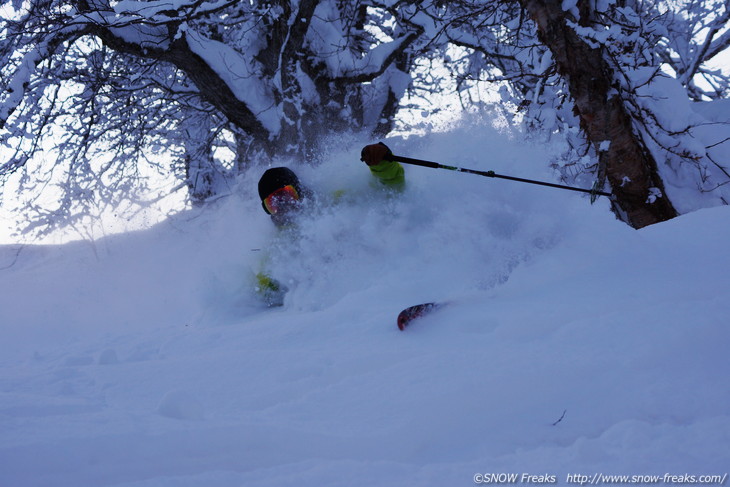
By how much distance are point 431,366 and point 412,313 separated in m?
0.60

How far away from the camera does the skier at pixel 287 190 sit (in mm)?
4355

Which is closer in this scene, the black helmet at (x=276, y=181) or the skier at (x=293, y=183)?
the skier at (x=293, y=183)

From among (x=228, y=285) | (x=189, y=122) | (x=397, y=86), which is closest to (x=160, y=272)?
(x=189, y=122)

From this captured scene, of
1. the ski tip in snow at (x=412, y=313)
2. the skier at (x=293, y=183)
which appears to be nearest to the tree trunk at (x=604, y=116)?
the skier at (x=293, y=183)

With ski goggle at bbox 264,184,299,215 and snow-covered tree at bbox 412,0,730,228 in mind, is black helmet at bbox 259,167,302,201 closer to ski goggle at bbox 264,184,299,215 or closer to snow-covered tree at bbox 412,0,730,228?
ski goggle at bbox 264,184,299,215

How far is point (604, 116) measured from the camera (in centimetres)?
427

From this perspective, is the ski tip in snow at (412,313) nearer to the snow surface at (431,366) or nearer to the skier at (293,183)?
the snow surface at (431,366)

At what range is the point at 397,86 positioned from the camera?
8508 millimetres

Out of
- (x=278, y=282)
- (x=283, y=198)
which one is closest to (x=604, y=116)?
(x=283, y=198)

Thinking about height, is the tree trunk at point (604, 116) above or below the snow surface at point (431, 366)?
above

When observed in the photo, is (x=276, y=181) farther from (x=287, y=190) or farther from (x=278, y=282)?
(x=278, y=282)

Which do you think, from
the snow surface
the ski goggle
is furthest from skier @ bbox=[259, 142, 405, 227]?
the snow surface

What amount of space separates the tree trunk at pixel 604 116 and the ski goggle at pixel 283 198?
283 centimetres

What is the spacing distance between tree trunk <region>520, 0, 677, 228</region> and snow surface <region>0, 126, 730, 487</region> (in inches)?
25.7
